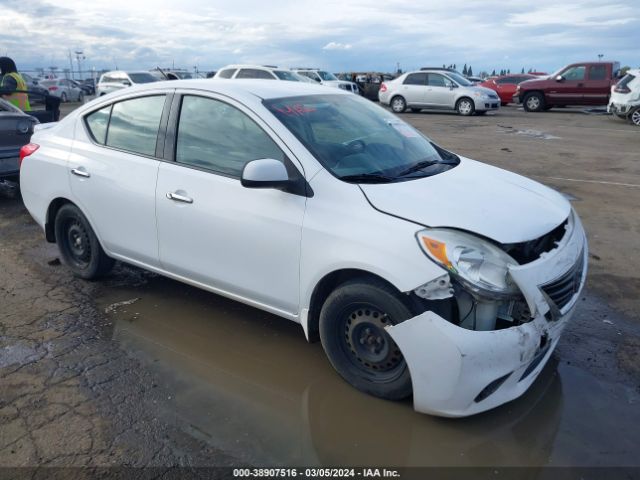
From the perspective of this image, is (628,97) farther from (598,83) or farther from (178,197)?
(178,197)

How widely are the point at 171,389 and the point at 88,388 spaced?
0.50m

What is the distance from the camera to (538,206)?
3.30m

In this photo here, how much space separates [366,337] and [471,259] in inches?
29.4

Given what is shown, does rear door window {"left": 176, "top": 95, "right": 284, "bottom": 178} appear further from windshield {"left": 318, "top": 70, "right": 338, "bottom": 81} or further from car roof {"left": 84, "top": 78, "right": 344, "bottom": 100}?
windshield {"left": 318, "top": 70, "right": 338, "bottom": 81}

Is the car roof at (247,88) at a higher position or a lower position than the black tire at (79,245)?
higher

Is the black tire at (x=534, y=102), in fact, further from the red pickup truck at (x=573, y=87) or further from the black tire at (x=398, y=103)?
the black tire at (x=398, y=103)

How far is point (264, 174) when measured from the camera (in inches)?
123

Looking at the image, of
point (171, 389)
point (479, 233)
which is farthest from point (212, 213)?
point (479, 233)

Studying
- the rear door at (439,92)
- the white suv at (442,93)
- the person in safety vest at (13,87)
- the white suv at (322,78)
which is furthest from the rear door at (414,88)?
the person in safety vest at (13,87)

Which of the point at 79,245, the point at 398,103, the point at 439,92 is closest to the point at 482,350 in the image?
the point at 79,245

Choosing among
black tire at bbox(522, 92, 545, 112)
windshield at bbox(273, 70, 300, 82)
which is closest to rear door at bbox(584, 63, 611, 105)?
black tire at bbox(522, 92, 545, 112)

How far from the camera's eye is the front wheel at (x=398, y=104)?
22017mm

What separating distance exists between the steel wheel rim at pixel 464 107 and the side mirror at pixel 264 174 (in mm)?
19003

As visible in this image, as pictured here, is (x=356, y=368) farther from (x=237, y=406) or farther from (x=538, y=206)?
(x=538, y=206)
